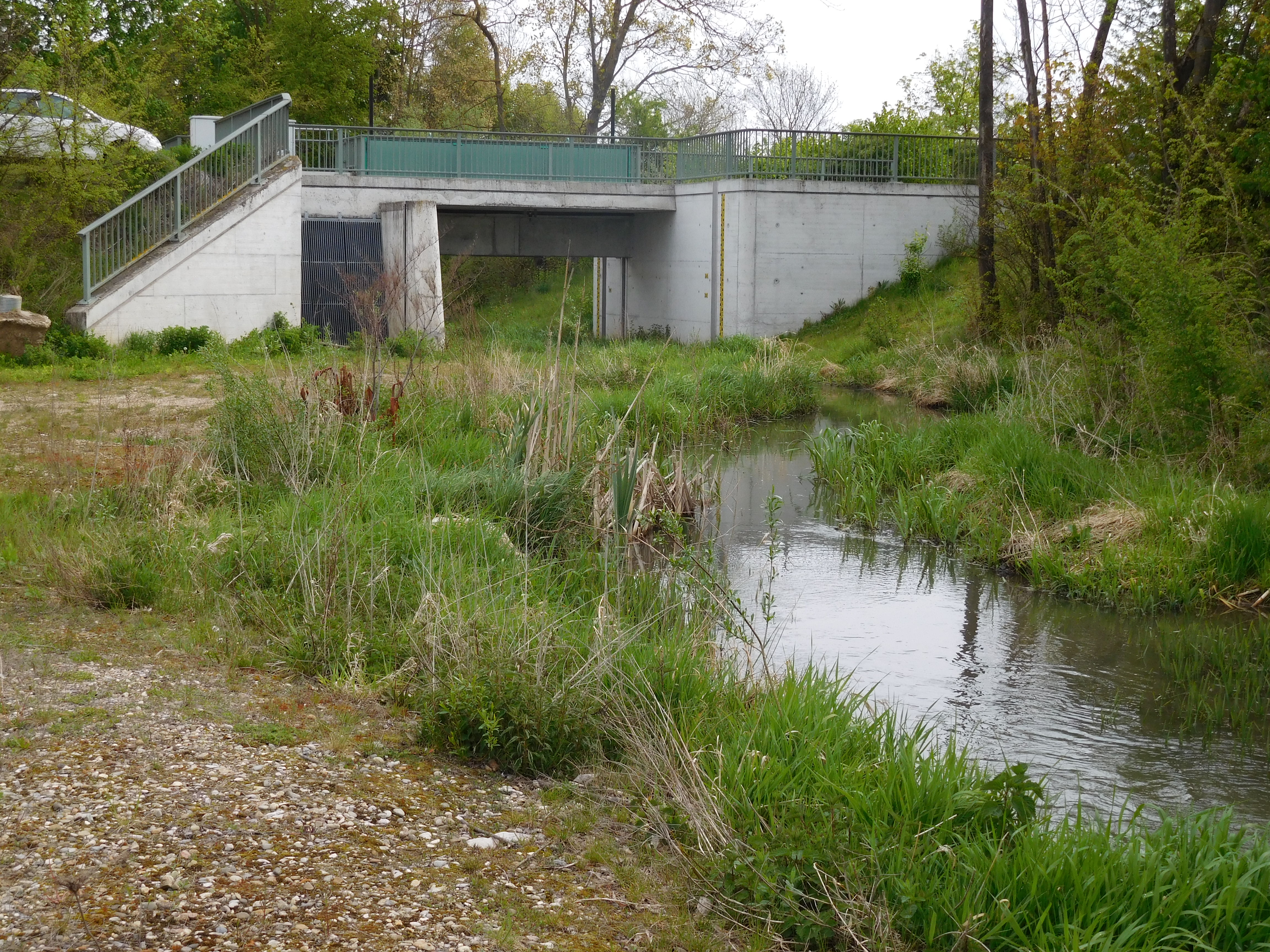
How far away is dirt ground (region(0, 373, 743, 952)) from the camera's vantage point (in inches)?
135

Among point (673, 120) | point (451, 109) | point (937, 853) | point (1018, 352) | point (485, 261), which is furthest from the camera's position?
point (673, 120)

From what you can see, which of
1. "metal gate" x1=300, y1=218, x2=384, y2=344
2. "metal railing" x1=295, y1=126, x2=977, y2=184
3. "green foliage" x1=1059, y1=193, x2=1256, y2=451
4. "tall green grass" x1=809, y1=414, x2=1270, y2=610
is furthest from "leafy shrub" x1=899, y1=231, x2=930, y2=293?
"green foliage" x1=1059, y1=193, x2=1256, y2=451

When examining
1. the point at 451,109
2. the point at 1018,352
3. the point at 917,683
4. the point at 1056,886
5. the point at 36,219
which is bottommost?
the point at 917,683

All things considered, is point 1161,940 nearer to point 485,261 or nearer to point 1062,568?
point 1062,568

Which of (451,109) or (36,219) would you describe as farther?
(451,109)

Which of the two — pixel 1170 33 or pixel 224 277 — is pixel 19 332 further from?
pixel 1170 33

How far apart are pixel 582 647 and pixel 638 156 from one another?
74.3ft

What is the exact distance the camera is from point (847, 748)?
15.5 feet

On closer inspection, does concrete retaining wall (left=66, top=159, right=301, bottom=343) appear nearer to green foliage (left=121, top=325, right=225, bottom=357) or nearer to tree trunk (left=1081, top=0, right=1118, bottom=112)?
green foliage (left=121, top=325, right=225, bottom=357)

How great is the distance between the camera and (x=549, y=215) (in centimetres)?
2845

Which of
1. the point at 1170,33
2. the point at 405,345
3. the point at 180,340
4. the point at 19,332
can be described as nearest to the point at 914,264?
the point at 405,345

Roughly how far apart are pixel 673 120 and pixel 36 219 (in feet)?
113

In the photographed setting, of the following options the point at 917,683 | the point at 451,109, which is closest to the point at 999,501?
the point at 917,683

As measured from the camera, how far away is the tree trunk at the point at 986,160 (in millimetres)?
19719
